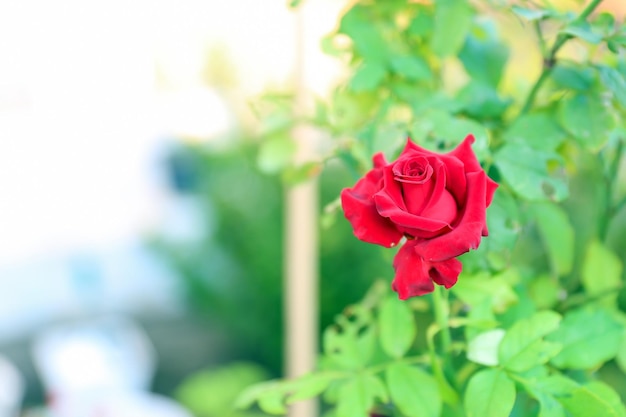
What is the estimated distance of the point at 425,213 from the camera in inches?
15.3

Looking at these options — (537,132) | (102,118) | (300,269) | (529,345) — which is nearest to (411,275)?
(529,345)

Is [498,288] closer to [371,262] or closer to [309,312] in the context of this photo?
[309,312]

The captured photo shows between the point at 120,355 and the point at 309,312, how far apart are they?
666 millimetres

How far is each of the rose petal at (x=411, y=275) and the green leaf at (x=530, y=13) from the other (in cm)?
23

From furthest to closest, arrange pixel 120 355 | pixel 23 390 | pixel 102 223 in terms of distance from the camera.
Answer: pixel 102 223 → pixel 23 390 → pixel 120 355

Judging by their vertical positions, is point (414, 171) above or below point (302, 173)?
above

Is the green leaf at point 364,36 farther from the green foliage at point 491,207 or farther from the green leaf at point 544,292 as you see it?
the green leaf at point 544,292

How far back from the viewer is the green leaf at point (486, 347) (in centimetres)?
49

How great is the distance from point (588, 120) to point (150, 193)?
3485 mm

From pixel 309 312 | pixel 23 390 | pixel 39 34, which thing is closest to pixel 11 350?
pixel 23 390

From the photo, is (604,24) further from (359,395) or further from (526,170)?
(359,395)

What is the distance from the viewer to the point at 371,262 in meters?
1.98

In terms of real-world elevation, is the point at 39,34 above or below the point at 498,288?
below

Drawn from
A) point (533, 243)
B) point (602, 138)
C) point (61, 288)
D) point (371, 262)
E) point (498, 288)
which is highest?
point (602, 138)
